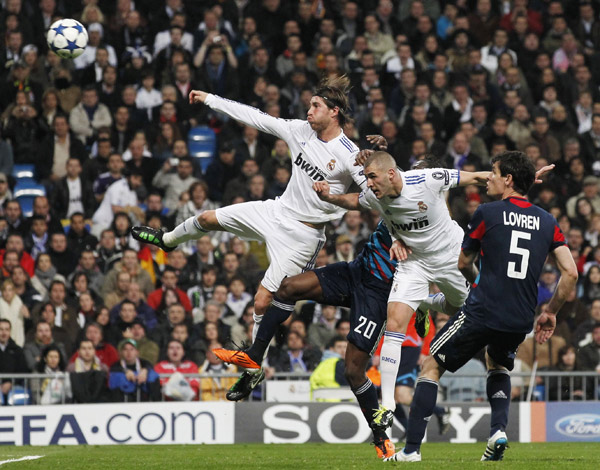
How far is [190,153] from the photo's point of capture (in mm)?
20156

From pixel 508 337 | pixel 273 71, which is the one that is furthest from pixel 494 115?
pixel 508 337

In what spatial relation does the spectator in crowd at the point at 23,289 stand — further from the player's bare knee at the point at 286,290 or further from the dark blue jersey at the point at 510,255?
the dark blue jersey at the point at 510,255

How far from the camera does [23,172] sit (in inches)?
763

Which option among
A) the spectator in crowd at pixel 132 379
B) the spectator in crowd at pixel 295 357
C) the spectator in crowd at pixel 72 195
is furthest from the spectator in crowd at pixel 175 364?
the spectator in crowd at pixel 72 195

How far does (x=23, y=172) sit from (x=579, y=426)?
970 centimetres

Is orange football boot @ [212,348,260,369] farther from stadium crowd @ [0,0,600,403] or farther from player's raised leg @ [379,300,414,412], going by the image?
stadium crowd @ [0,0,600,403]

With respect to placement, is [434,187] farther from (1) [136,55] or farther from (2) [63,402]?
(1) [136,55]

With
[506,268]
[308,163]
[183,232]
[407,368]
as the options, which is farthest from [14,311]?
[506,268]

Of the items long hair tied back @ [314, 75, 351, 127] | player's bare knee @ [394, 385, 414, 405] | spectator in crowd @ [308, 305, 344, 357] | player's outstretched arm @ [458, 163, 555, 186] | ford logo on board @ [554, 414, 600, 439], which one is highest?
long hair tied back @ [314, 75, 351, 127]

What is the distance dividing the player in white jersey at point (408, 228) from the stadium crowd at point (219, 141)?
5.20m

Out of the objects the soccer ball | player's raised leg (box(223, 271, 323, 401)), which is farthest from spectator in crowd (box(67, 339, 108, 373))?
player's raised leg (box(223, 271, 323, 401))

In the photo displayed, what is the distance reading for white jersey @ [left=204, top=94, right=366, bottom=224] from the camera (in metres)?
11.5

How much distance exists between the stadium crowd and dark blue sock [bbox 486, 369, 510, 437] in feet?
18.8

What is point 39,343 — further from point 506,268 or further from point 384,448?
point 506,268
